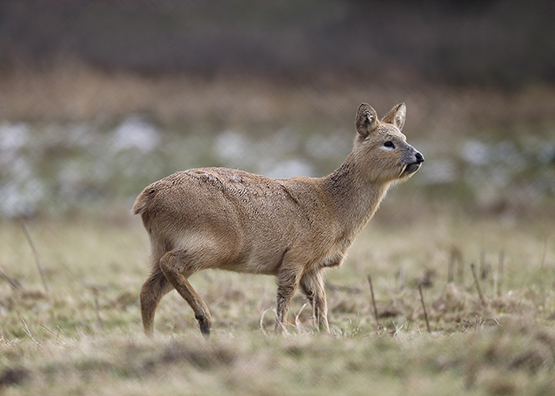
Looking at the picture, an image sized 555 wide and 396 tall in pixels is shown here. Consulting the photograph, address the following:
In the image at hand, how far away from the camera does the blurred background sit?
1491cm

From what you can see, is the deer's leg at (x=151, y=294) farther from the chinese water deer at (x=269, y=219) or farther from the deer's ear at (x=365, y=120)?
the deer's ear at (x=365, y=120)

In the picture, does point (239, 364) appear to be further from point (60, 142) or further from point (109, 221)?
point (60, 142)

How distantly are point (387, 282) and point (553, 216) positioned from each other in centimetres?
720

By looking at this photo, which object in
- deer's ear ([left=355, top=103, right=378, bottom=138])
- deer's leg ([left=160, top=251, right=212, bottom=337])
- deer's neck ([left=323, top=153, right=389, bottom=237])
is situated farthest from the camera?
deer's ear ([left=355, top=103, right=378, bottom=138])

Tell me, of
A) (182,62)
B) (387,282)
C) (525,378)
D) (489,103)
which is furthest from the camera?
(182,62)

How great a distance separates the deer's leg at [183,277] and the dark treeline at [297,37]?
15890 mm

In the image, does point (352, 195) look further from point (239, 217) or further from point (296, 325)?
point (296, 325)

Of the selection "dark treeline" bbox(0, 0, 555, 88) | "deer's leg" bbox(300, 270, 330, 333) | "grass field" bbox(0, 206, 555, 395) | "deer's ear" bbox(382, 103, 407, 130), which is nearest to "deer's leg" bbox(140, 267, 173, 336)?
"grass field" bbox(0, 206, 555, 395)

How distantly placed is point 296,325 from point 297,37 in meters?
18.3

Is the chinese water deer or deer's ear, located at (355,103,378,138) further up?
deer's ear, located at (355,103,378,138)

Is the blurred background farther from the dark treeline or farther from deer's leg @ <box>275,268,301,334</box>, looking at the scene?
deer's leg @ <box>275,268,301,334</box>

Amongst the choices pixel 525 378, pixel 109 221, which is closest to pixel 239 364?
pixel 525 378

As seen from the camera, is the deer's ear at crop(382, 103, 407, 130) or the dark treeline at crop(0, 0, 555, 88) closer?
the deer's ear at crop(382, 103, 407, 130)

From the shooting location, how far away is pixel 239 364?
11.1 feet
